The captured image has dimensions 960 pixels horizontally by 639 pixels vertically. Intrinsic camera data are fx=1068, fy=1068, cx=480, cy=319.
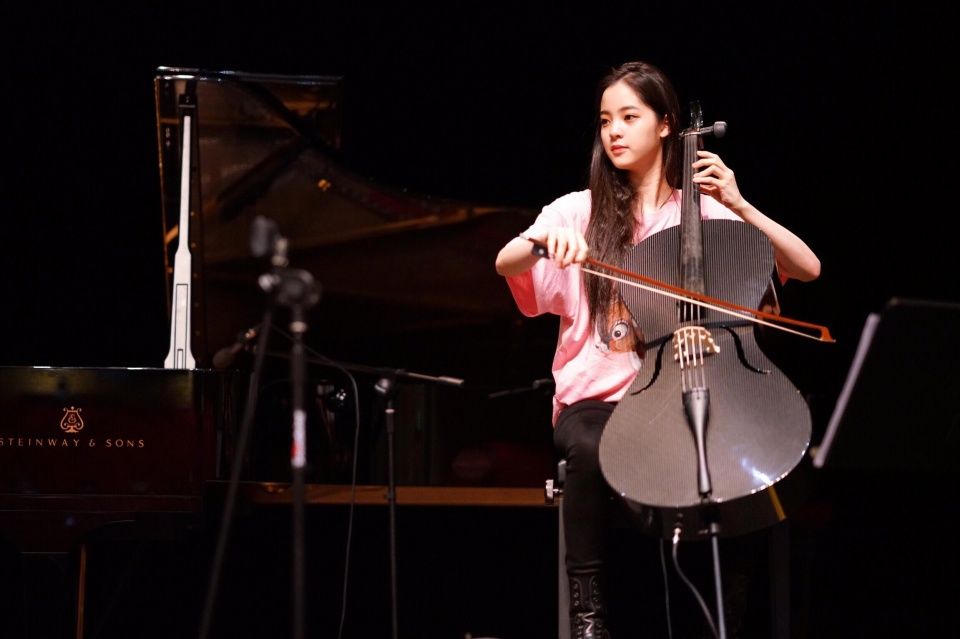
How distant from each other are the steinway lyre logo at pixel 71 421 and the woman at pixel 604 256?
123 centimetres

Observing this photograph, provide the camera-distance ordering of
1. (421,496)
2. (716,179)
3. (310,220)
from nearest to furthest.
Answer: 1. (716,179)
2. (421,496)
3. (310,220)

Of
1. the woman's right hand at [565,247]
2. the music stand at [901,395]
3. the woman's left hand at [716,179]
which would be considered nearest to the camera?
the music stand at [901,395]

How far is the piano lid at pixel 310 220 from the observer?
319 centimetres

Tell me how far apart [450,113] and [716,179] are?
2350 mm

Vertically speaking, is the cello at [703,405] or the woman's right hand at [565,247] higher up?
the woman's right hand at [565,247]

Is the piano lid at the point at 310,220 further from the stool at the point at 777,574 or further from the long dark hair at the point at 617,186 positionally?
the stool at the point at 777,574

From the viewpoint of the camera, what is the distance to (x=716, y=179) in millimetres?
2369

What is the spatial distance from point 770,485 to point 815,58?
9.11ft

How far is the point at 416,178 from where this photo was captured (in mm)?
4605

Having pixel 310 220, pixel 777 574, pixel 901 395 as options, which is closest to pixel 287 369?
pixel 310 220

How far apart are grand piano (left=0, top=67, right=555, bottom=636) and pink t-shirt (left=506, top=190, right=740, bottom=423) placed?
0.52 metres

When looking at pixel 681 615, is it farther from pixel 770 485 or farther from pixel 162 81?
pixel 162 81

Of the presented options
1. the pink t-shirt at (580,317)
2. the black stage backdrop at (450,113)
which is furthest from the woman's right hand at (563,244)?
the black stage backdrop at (450,113)

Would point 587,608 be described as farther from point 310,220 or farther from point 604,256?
point 310,220
